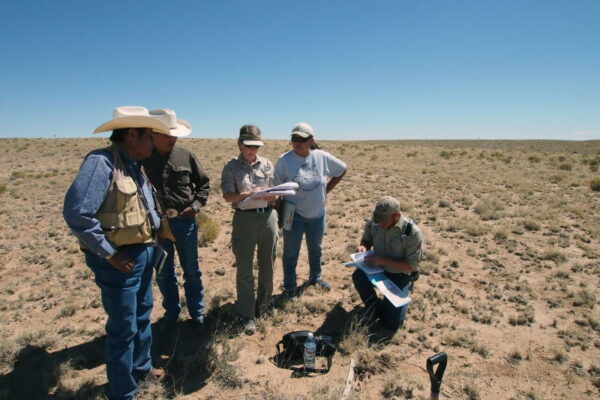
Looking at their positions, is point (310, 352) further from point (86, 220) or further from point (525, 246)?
point (525, 246)

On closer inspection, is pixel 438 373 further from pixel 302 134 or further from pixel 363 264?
pixel 302 134

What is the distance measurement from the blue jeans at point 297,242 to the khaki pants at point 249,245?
52 centimetres

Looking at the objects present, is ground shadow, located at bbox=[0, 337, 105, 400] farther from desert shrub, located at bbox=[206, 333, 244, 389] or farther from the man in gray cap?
the man in gray cap

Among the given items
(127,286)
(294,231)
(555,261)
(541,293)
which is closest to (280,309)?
(294,231)

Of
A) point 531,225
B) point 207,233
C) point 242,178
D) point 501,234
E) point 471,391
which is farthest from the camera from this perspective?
point 531,225

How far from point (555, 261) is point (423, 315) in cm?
359

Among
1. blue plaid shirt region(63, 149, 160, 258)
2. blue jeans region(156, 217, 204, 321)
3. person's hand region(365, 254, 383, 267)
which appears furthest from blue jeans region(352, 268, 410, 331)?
blue plaid shirt region(63, 149, 160, 258)

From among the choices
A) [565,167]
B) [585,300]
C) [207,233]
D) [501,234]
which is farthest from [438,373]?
[565,167]

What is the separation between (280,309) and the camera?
433 cm

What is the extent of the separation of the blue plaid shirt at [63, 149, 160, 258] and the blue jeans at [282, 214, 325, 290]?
2.40 m

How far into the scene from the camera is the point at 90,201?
2.05 meters

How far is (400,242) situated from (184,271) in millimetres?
2396

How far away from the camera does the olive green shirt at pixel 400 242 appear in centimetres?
373

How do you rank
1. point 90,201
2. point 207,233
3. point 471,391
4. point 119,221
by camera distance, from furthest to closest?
1. point 207,233
2. point 471,391
3. point 119,221
4. point 90,201
